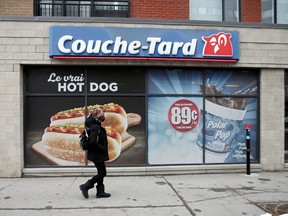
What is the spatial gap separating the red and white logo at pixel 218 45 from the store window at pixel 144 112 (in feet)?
2.14

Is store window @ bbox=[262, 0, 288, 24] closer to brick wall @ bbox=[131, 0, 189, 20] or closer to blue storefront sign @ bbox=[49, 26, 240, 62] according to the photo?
blue storefront sign @ bbox=[49, 26, 240, 62]

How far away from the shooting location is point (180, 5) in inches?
362

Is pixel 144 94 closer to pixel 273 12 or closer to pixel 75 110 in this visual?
pixel 75 110

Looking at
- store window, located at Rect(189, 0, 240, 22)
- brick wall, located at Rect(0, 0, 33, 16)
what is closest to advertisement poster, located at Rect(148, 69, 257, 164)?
store window, located at Rect(189, 0, 240, 22)

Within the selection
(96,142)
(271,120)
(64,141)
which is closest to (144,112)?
(64,141)

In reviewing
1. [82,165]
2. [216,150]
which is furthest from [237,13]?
[82,165]

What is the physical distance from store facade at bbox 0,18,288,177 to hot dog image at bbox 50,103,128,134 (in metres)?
0.03

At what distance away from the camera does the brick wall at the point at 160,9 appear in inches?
356

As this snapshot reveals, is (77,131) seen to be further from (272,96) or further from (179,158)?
(272,96)

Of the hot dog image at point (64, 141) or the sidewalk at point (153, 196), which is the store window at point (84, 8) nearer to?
the hot dog image at point (64, 141)

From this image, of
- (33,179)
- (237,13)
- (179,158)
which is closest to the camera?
(33,179)

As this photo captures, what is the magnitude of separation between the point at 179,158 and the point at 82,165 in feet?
8.75

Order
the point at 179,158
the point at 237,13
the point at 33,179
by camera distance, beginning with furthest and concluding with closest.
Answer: the point at 237,13, the point at 179,158, the point at 33,179

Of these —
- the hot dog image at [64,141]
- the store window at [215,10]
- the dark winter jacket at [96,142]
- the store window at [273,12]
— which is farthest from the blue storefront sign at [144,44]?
the dark winter jacket at [96,142]
